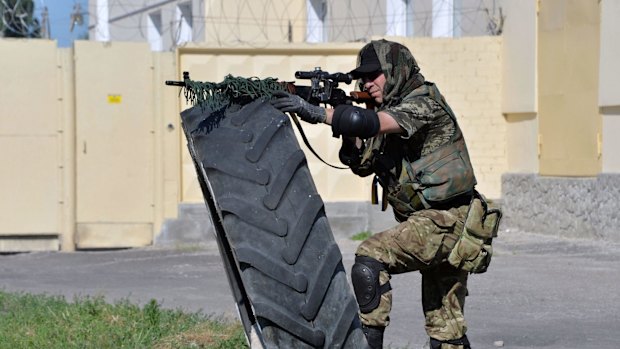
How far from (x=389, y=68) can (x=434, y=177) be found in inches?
21.9

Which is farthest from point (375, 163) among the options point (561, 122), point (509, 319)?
point (561, 122)

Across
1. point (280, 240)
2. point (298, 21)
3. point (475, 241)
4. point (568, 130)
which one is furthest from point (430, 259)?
point (298, 21)

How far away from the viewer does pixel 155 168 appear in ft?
42.1

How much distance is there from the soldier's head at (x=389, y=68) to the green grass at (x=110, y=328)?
1756 millimetres

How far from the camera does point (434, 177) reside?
5266 millimetres

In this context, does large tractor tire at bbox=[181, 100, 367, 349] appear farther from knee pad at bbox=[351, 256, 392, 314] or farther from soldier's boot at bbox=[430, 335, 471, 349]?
soldier's boot at bbox=[430, 335, 471, 349]

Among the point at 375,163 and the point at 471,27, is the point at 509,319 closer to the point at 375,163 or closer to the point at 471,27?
the point at 375,163

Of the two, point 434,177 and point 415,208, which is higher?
point 434,177

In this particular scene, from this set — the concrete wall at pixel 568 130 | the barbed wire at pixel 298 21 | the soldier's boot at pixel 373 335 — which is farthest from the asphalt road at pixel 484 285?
the barbed wire at pixel 298 21

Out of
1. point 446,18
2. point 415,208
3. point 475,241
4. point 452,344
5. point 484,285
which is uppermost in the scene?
point 446,18

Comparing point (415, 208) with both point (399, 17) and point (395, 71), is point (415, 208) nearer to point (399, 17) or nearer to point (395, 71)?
point (395, 71)

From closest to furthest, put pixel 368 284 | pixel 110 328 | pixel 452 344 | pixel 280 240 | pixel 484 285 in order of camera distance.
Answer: pixel 280 240 < pixel 368 284 < pixel 452 344 < pixel 110 328 < pixel 484 285

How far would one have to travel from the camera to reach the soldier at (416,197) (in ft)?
16.7

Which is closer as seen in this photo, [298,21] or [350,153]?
[350,153]
